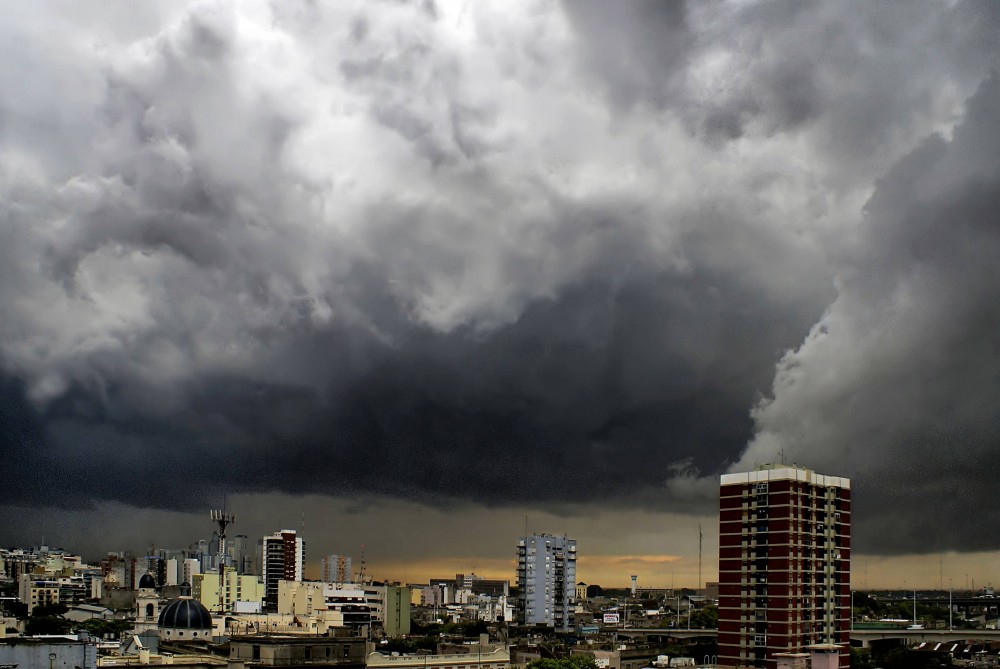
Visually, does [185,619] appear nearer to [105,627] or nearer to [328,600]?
[105,627]

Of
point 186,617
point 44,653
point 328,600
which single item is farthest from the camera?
point 328,600

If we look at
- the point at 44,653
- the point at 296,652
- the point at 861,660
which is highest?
the point at 44,653

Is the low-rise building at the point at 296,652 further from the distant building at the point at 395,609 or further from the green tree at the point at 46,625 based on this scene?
the distant building at the point at 395,609

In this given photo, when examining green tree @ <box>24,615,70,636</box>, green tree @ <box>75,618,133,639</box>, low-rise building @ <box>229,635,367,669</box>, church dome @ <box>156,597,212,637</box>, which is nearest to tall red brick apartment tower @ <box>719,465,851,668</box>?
low-rise building @ <box>229,635,367,669</box>

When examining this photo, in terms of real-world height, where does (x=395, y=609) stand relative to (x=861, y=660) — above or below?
above

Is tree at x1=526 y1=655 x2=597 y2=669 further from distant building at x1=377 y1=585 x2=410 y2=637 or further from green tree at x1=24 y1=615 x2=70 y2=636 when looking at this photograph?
distant building at x1=377 y1=585 x2=410 y2=637

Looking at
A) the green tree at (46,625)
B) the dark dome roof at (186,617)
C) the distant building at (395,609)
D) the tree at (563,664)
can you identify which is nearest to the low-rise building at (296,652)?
the tree at (563,664)

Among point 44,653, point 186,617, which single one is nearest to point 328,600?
point 186,617
